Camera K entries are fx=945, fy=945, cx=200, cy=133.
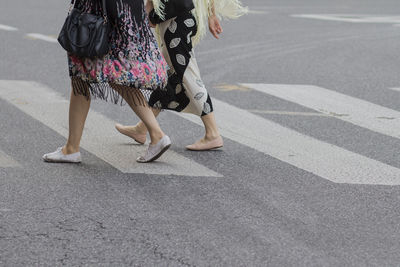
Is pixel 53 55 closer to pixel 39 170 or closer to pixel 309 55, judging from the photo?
pixel 309 55

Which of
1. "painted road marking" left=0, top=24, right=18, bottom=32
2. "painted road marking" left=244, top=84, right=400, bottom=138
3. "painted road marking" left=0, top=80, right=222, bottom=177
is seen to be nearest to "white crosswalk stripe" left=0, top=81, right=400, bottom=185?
"painted road marking" left=0, top=80, right=222, bottom=177

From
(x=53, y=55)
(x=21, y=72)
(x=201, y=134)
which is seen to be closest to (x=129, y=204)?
(x=201, y=134)

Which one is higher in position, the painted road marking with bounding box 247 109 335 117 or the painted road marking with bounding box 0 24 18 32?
the painted road marking with bounding box 247 109 335 117

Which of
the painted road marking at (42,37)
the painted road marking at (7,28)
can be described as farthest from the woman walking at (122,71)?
the painted road marking at (7,28)

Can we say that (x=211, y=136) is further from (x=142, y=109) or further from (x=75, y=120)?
(x=75, y=120)

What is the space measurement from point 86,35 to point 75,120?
0.70m

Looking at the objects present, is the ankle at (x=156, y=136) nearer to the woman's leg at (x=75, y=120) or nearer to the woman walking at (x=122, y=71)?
the woman walking at (x=122, y=71)

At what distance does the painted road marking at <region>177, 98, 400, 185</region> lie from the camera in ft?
18.3

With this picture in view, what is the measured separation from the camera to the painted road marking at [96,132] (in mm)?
5680

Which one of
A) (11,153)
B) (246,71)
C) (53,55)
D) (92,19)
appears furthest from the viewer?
(53,55)

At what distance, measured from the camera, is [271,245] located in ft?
13.9

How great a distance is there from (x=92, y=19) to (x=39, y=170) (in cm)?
95

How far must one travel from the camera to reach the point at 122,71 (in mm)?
5367

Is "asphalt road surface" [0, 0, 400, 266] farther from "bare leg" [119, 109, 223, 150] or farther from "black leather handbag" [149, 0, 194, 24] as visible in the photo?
"black leather handbag" [149, 0, 194, 24]
